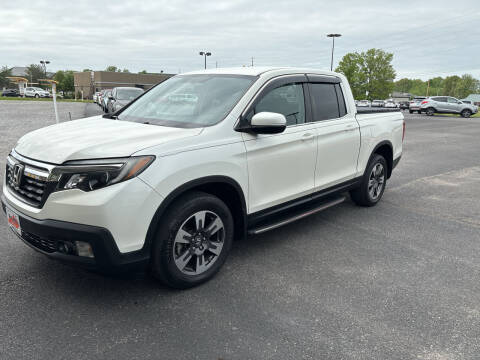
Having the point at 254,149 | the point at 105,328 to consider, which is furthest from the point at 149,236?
the point at 254,149

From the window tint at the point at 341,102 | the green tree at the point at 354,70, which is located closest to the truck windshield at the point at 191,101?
the window tint at the point at 341,102

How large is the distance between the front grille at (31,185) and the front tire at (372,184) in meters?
4.05

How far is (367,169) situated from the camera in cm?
550

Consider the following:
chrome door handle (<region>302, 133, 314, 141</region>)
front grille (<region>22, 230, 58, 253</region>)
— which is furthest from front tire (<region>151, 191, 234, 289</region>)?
chrome door handle (<region>302, 133, 314, 141</region>)

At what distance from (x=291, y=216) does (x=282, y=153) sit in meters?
0.72

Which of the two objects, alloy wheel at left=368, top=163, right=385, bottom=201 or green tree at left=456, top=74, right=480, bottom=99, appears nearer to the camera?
alloy wheel at left=368, top=163, right=385, bottom=201

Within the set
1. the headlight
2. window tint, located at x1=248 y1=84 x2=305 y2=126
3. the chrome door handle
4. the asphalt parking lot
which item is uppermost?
window tint, located at x1=248 y1=84 x2=305 y2=126

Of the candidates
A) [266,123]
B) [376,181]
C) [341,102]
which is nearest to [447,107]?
[376,181]

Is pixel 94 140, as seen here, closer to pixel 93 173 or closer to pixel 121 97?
pixel 93 173

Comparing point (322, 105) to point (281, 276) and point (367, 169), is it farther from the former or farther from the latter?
point (281, 276)

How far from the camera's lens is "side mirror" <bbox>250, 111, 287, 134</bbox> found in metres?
3.45

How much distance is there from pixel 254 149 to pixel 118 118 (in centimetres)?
156

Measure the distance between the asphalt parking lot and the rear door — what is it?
0.73 m

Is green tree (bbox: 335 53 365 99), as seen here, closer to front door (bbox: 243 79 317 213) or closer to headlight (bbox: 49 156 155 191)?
front door (bbox: 243 79 317 213)
